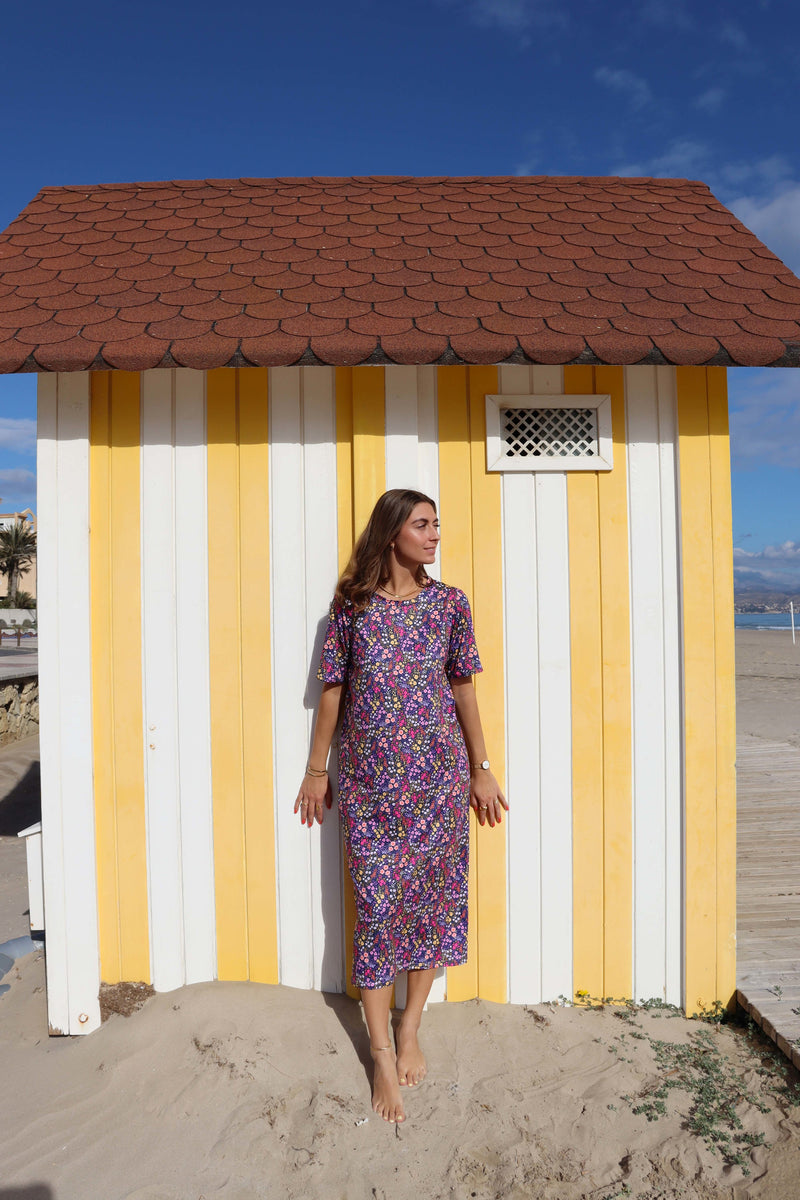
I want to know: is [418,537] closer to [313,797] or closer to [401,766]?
[401,766]

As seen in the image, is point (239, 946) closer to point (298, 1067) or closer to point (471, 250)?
point (298, 1067)

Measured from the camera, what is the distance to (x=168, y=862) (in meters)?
2.96

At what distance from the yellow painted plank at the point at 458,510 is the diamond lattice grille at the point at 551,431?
0.19m

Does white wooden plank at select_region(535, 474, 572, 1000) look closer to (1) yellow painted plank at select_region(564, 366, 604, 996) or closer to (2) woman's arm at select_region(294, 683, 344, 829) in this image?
(1) yellow painted plank at select_region(564, 366, 604, 996)

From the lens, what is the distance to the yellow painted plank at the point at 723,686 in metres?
2.94

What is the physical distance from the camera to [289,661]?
294cm

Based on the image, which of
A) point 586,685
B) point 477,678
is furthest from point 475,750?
point 586,685

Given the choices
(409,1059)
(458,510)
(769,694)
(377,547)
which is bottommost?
(409,1059)

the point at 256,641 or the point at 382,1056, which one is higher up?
the point at 256,641

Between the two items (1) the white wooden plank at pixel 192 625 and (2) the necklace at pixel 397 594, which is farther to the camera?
(1) the white wooden plank at pixel 192 625

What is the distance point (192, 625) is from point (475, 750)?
4.19 ft

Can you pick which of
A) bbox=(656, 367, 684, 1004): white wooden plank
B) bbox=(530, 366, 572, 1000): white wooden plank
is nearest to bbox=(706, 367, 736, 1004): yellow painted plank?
bbox=(656, 367, 684, 1004): white wooden plank

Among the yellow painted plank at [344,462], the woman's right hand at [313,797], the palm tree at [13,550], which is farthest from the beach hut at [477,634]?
the palm tree at [13,550]

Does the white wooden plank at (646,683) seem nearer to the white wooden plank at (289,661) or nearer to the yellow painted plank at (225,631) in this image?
the white wooden plank at (289,661)
